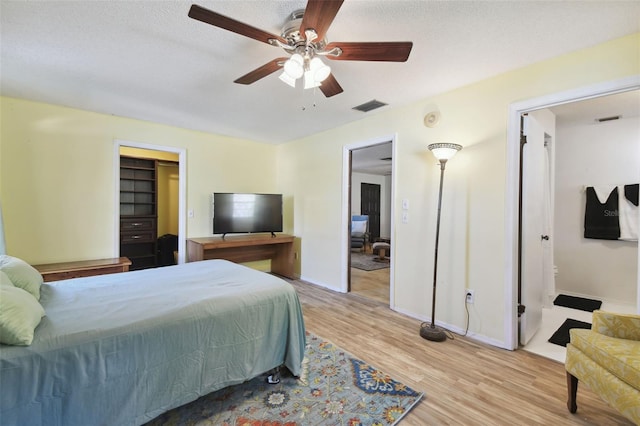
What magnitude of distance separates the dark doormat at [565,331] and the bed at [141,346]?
245 centimetres

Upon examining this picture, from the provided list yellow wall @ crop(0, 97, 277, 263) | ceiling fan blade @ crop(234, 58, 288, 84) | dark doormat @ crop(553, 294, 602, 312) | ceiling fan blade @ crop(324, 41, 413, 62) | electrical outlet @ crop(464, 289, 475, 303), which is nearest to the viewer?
ceiling fan blade @ crop(324, 41, 413, 62)

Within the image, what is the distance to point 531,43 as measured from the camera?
1991 mm

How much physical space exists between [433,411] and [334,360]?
797 mm

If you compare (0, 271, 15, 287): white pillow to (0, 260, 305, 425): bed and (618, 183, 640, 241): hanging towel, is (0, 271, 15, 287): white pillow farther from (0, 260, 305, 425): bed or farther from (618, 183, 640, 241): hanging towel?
(618, 183, 640, 241): hanging towel

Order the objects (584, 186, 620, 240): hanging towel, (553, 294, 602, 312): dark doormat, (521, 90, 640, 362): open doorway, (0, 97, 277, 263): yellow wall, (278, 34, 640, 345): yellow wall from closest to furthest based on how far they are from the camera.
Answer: (278, 34, 640, 345): yellow wall → (0, 97, 277, 263): yellow wall → (521, 90, 640, 362): open doorway → (553, 294, 602, 312): dark doormat → (584, 186, 620, 240): hanging towel

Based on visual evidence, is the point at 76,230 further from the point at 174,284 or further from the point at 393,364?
the point at 393,364

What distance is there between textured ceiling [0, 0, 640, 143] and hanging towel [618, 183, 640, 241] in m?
2.61

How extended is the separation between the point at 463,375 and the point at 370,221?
7.01 meters

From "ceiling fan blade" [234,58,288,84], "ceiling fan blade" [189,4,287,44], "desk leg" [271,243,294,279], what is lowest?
"desk leg" [271,243,294,279]

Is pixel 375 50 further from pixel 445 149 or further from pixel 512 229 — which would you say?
pixel 512 229

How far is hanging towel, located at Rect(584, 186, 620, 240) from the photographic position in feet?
11.8

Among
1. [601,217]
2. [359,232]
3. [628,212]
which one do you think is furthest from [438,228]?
[359,232]

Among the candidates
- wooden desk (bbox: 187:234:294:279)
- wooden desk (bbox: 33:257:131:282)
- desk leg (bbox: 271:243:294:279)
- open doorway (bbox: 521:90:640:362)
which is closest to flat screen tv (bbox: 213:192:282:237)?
wooden desk (bbox: 187:234:294:279)

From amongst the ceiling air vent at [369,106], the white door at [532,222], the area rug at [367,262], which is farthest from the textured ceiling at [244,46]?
the area rug at [367,262]
